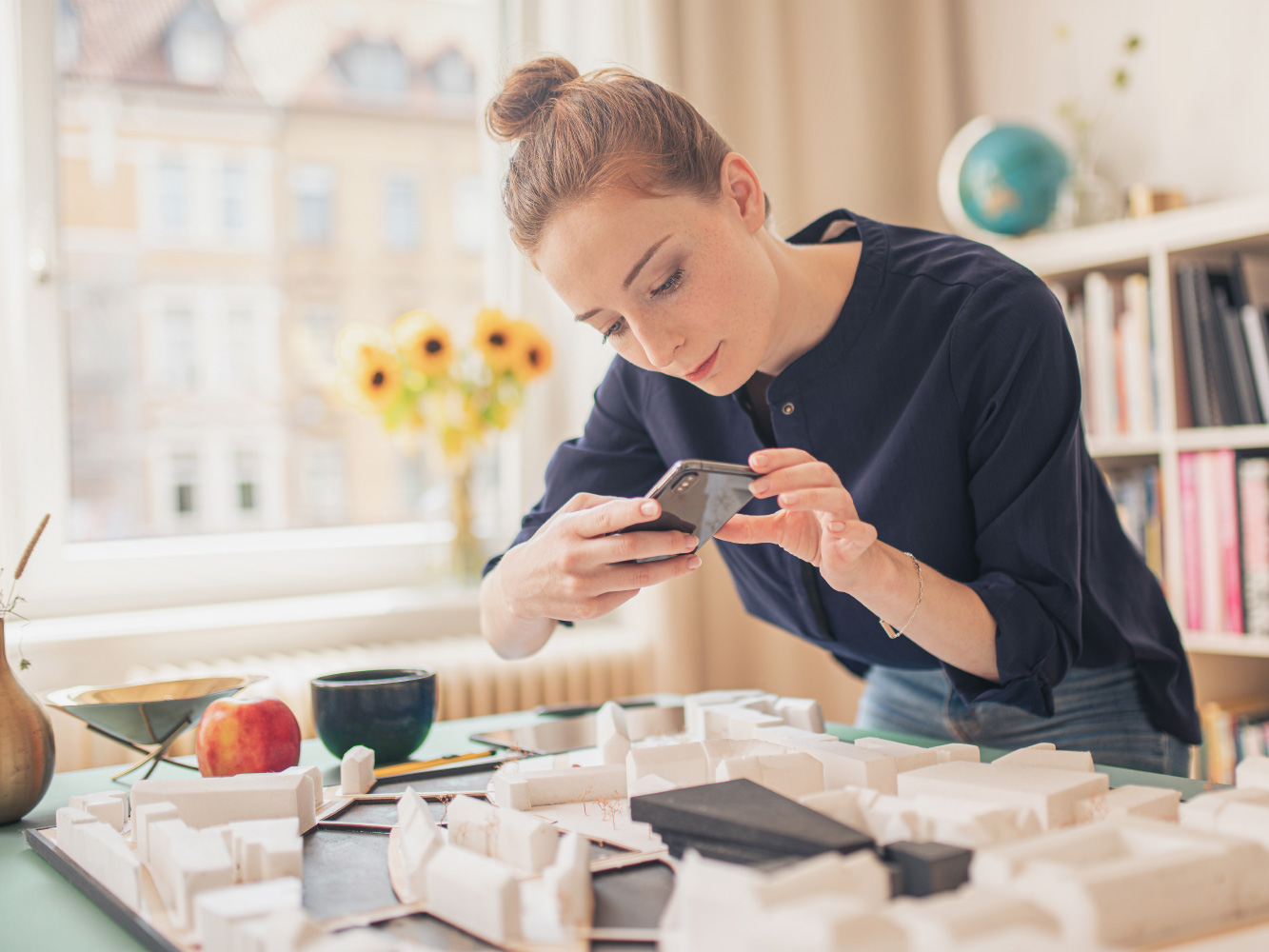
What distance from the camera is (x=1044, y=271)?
2400mm

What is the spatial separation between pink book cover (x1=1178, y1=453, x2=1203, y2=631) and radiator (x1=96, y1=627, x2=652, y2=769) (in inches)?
43.7

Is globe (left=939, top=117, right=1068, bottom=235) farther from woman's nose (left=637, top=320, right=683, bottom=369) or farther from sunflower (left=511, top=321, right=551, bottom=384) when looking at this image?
woman's nose (left=637, top=320, right=683, bottom=369)

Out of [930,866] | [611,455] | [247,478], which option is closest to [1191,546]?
[611,455]

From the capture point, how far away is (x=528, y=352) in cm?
225

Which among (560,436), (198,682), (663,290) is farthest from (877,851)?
(560,436)

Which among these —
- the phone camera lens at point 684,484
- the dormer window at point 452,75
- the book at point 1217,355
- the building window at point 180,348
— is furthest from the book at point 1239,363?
the building window at point 180,348

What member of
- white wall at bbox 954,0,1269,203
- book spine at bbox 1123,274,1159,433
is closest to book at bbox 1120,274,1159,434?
book spine at bbox 1123,274,1159,433

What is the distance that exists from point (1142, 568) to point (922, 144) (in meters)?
1.87

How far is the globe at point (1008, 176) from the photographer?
2.35 meters

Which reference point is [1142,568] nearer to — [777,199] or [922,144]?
[777,199]

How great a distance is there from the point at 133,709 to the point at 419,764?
288 millimetres

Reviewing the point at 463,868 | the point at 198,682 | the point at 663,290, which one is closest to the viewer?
the point at 463,868

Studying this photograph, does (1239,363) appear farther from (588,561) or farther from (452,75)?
(452,75)

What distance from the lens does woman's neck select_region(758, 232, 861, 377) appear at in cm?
121
